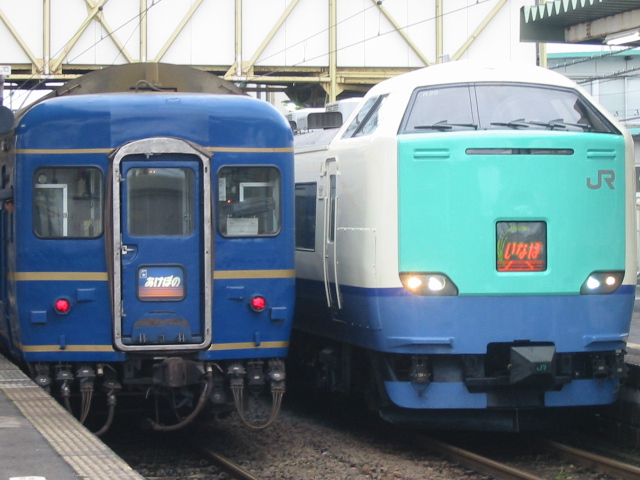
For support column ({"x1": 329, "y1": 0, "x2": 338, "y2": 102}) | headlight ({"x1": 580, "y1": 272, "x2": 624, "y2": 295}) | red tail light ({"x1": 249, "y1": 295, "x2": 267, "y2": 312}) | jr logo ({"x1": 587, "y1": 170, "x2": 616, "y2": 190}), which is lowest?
red tail light ({"x1": 249, "y1": 295, "x2": 267, "y2": 312})

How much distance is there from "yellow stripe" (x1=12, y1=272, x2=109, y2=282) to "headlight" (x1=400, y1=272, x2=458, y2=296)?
2.37m

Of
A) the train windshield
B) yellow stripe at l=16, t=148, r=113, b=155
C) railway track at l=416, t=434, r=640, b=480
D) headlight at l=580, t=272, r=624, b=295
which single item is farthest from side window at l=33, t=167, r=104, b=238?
headlight at l=580, t=272, r=624, b=295

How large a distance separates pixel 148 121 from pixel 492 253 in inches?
115

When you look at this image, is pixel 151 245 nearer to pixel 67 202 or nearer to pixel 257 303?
pixel 67 202

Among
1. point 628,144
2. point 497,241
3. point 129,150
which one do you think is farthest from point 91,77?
point 628,144

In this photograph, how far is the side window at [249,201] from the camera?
28.5 feet

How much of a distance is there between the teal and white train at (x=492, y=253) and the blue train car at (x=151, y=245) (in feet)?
2.90

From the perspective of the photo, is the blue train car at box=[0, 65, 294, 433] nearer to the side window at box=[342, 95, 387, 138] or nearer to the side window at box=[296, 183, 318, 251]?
the side window at box=[342, 95, 387, 138]

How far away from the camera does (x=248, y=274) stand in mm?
8672

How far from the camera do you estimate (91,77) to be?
970cm

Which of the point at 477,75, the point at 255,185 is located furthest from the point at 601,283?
the point at 255,185

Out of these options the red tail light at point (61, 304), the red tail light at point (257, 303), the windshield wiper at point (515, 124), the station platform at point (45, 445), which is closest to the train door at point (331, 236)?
the red tail light at point (257, 303)

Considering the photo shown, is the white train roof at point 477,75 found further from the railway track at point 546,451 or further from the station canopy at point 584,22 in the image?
the railway track at point 546,451

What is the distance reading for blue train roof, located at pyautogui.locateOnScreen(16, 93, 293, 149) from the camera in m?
8.45
